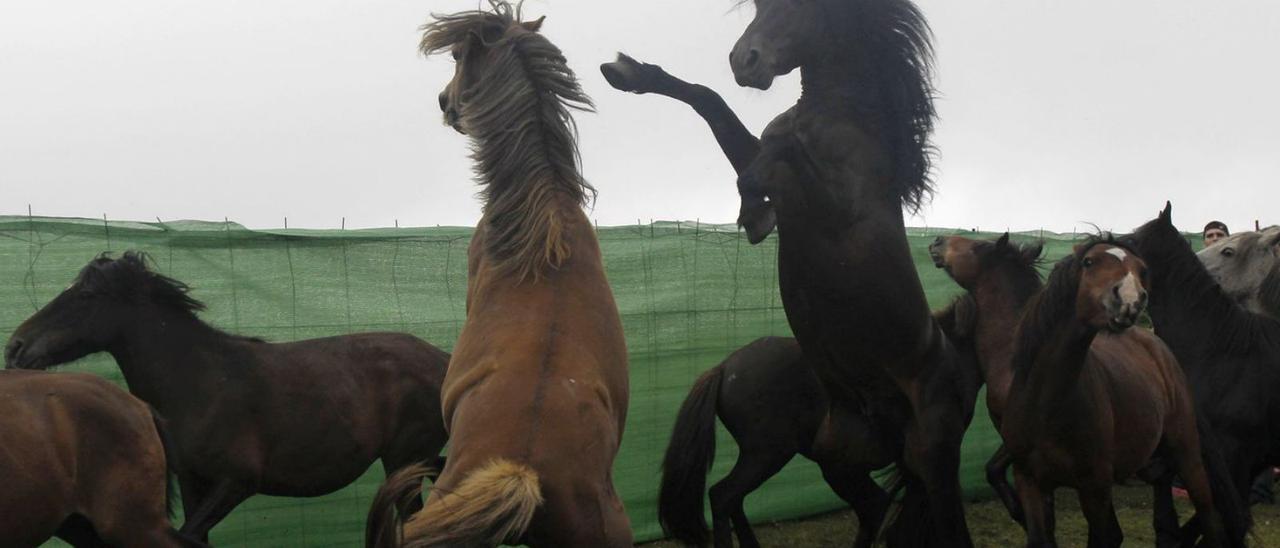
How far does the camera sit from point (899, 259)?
5180 millimetres

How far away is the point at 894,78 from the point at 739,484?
299 centimetres

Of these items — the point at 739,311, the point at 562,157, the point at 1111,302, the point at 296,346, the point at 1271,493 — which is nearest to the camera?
the point at 562,157

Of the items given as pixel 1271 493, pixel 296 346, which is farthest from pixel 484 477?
pixel 1271 493

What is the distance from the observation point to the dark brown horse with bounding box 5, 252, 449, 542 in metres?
6.53

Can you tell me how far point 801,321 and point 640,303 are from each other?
11.2 ft

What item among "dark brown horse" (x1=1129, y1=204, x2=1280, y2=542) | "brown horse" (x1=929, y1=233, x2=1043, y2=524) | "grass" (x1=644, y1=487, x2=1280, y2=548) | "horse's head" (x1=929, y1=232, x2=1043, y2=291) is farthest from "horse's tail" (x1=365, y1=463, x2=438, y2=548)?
"dark brown horse" (x1=1129, y1=204, x2=1280, y2=542)

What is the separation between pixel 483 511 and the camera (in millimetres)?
3428

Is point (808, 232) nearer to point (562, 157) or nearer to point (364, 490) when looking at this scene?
point (562, 157)

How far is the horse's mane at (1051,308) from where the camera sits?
638cm

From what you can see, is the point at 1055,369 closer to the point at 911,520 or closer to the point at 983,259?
the point at 911,520

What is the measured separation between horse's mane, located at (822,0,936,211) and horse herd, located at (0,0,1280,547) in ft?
0.04

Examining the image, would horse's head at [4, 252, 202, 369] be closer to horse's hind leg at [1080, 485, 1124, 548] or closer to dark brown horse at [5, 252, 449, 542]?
dark brown horse at [5, 252, 449, 542]

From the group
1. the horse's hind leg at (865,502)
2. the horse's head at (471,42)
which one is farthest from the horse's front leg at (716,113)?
the horse's hind leg at (865,502)

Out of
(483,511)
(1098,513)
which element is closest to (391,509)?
(483,511)
